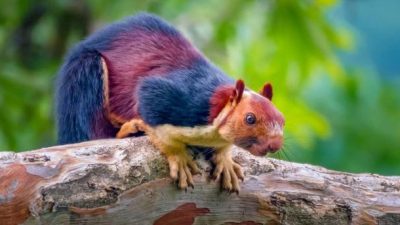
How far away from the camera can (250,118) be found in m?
3.58

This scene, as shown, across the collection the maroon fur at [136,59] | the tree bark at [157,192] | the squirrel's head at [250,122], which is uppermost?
the maroon fur at [136,59]

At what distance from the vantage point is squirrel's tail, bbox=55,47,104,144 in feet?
13.7

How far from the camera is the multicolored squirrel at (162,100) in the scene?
11.9ft

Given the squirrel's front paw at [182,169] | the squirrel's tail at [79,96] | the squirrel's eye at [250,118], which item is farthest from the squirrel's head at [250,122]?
the squirrel's tail at [79,96]

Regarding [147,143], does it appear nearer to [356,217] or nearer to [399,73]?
[356,217]

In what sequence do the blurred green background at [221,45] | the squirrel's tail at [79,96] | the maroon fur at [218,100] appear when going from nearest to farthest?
the maroon fur at [218,100] → the squirrel's tail at [79,96] → the blurred green background at [221,45]

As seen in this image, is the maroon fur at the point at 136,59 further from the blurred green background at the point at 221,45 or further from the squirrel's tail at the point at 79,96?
the blurred green background at the point at 221,45

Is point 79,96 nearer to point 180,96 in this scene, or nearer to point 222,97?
point 180,96

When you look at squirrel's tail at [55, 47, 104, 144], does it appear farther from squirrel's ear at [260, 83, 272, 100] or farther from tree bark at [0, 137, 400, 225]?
squirrel's ear at [260, 83, 272, 100]

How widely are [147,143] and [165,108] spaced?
5.2 inches

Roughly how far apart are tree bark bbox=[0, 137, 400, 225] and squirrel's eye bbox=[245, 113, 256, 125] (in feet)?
1.00

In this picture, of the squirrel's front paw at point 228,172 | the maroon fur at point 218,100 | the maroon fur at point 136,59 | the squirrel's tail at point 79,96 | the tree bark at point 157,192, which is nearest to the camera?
the tree bark at point 157,192

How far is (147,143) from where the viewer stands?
3.79 metres

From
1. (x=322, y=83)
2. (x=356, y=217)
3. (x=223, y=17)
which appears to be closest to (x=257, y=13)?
(x=223, y=17)
